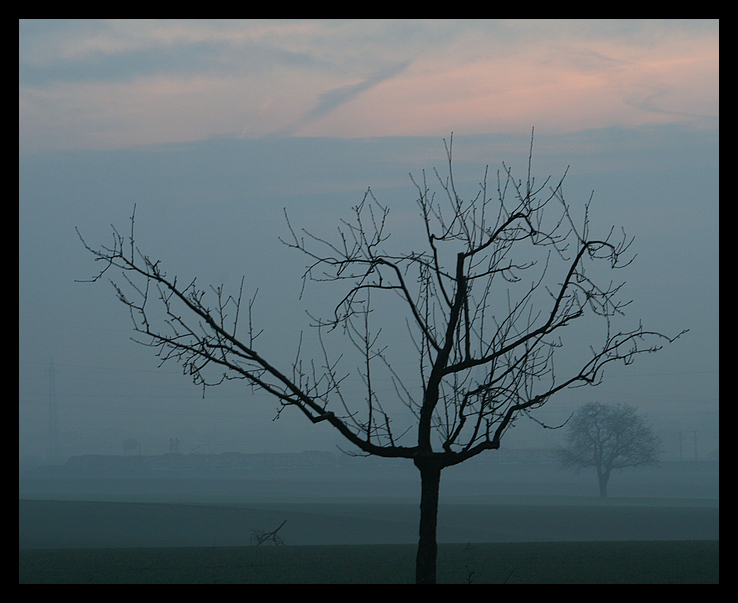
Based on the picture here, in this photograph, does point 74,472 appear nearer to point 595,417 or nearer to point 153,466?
point 153,466

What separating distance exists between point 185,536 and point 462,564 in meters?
→ 31.8

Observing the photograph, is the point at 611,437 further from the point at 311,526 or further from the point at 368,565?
the point at 368,565

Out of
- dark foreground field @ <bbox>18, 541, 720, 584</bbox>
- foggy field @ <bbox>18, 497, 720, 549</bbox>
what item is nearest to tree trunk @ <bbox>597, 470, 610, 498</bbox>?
foggy field @ <bbox>18, 497, 720, 549</bbox>

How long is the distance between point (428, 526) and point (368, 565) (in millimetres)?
8854

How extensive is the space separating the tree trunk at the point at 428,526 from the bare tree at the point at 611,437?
69259 millimetres

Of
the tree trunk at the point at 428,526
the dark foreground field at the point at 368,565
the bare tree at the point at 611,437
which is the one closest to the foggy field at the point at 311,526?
the bare tree at the point at 611,437

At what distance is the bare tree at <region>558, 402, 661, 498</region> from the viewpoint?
73625mm

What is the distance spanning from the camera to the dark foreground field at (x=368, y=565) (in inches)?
564

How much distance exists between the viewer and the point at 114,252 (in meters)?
8.10

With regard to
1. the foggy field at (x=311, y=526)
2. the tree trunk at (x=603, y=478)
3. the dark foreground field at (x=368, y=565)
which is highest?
the dark foreground field at (x=368, y=565)

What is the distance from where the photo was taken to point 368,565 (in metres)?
16.1

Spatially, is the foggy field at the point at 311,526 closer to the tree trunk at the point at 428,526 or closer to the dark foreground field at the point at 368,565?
the dark foreground field at the point at 368,565

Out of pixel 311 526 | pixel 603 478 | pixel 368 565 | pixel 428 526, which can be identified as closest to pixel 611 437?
pixel 603 478
